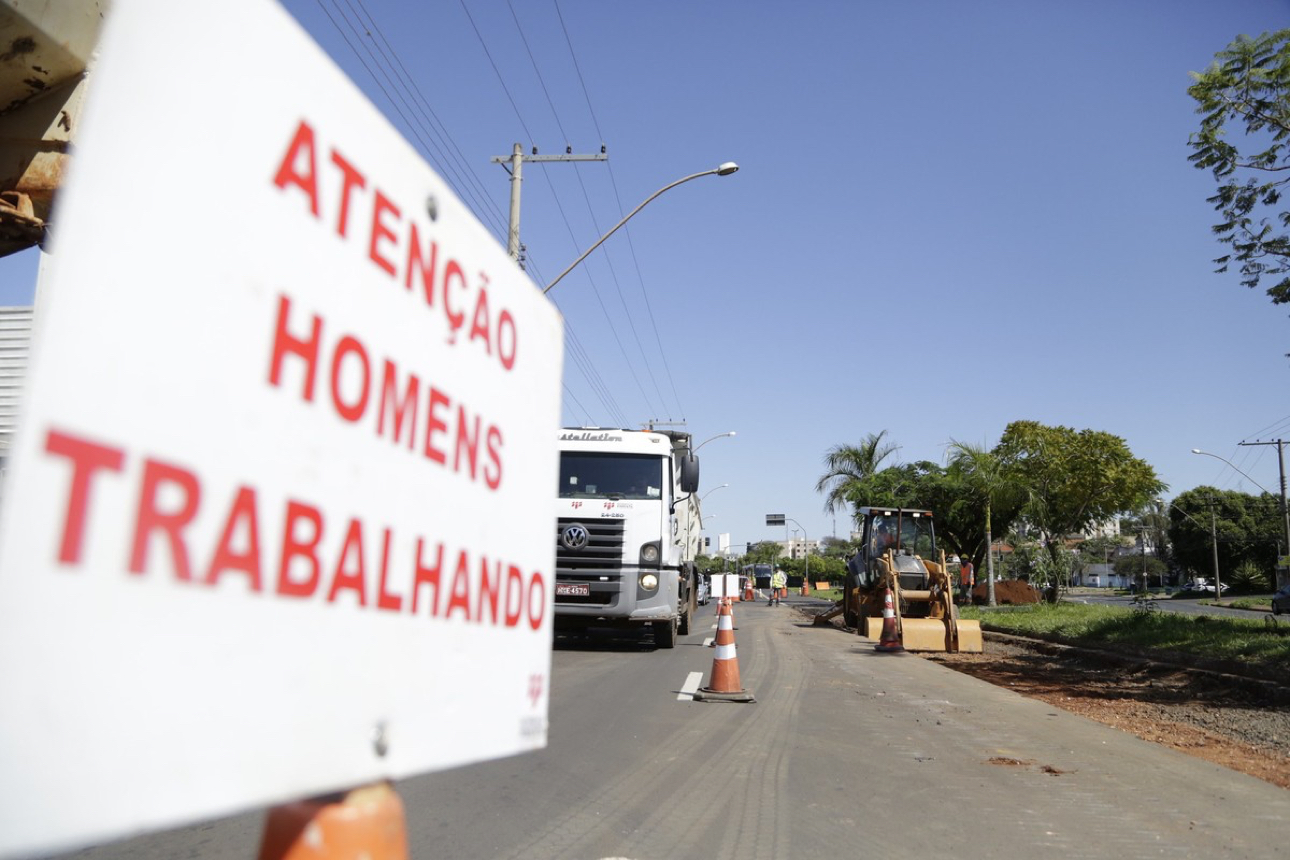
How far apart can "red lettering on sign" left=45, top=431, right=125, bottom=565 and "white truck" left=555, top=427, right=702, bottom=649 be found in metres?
10.9

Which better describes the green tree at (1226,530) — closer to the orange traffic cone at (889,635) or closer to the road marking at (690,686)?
the orange traffic cone at (889,635)

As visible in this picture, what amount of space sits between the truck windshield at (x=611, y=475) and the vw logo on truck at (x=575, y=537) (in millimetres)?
593

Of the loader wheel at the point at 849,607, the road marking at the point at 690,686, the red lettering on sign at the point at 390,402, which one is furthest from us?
the loader wheel at the point at 849,607

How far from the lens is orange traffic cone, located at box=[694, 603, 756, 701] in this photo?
817 centimetres

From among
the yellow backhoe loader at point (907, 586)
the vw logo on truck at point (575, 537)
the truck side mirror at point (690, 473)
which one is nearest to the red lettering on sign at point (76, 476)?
the vw logo on truck at point (575, 537)

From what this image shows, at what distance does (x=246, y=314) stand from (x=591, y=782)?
14.8 ft

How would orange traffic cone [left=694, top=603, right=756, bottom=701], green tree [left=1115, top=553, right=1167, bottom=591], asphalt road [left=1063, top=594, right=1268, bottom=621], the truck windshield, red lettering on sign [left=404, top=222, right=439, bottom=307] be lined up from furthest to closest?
1. green tree [left=1115, top=553, right=1167, bottom=591]
2. asphalt road [left=1063, top=594, right=1268, bottom=621]
3. the truck windshield
4. orange traffic cone [left=694, top=603, right=756, bottom=701]
5. red lettering on sign [left=404, top=222, right=439, bottom=307]

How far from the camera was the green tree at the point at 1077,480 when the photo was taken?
105ft

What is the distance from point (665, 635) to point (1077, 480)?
961 inches

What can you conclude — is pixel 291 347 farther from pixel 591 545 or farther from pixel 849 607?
pixel 849 607

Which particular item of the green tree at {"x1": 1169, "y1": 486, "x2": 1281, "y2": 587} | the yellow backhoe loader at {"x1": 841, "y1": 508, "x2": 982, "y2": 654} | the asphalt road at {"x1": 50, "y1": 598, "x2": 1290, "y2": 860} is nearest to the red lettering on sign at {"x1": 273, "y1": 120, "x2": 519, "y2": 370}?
the asphalt road at {"x1": 50, "y1": 598, "x2": 1290, "y2": 860}

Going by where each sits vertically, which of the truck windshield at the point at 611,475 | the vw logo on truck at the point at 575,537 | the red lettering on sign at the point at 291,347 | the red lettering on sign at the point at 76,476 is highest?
the truck windshield at the point at 611,475

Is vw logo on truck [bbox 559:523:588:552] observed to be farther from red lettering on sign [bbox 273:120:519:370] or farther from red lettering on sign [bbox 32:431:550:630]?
red lettering on sign [bbox 32:431:550:630]

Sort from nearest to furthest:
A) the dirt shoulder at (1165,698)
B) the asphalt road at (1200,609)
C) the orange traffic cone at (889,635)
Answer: the dirt shoulder at (1165,698) < the orange traffic cone at (889,635) < the asphalt road at (1200,609)
